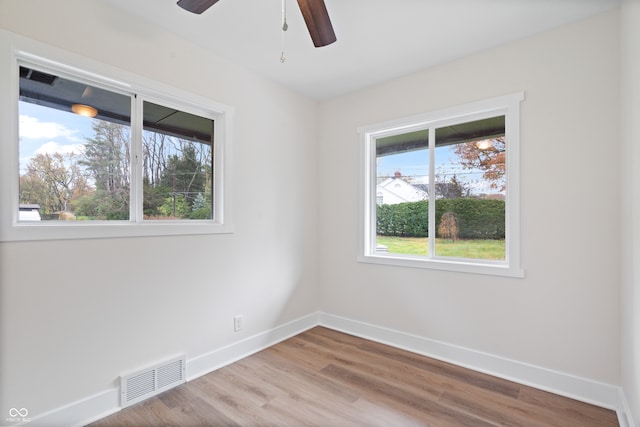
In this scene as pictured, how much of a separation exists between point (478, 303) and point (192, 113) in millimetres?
2814

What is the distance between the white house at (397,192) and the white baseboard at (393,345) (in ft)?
4.26

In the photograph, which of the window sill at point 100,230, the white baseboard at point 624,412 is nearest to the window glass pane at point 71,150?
the window sill at point 100,230

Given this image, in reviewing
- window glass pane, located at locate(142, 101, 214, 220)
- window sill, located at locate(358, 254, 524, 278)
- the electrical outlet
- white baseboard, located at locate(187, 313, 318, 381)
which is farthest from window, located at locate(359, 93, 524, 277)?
window glass pane, located at locate(142, 101, 214, 220)

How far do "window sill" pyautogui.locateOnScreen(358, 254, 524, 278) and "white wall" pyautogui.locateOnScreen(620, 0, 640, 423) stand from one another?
2.12ft

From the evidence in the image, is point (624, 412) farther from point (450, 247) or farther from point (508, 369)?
point (450, 247)

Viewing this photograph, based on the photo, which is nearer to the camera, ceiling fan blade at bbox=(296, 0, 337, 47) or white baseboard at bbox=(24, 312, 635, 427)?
ceiling fan blade at bbox=(296, 0, 337, 47)

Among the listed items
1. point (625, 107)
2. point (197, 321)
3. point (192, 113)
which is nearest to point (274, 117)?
point (192, 113)

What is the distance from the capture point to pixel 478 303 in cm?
254

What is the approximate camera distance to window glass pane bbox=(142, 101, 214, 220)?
2283 mm

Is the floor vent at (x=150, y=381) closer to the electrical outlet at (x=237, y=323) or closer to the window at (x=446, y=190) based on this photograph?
the electrical outlet at (x=237, y=323)

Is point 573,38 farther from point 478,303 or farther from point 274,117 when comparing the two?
point 274,117

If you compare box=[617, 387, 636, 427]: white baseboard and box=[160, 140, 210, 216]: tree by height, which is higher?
box=[160, 140, 210, 216]: tree

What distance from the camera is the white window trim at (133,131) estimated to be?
5.30ft

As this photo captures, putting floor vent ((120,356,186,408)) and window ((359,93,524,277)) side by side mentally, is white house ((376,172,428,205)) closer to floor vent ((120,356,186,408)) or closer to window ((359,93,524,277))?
window ((359,93,524,277))
